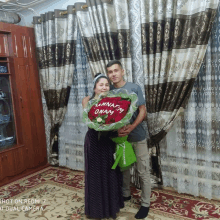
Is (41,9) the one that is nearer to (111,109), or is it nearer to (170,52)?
(170,52)

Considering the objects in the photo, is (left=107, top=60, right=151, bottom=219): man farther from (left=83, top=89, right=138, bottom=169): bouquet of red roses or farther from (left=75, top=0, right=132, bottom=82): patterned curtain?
(left=75, top=0, right=132, bottom=82): patterned curtain

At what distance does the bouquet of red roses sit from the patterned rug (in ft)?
2.07

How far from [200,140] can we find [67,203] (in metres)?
1.57

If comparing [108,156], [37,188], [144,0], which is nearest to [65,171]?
[37,188]

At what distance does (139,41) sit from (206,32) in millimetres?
714

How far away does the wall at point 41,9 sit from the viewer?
122 inches

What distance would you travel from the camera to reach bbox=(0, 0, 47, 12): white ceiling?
10.4ft

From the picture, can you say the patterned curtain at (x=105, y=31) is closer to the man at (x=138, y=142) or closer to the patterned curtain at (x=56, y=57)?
the patterned curtain at (x=56, y=57)

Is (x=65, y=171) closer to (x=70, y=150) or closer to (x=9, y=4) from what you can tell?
(x=70, y=150)

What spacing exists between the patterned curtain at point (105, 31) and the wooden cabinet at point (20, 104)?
101cm

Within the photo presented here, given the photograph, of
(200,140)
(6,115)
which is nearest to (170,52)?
(200,140)

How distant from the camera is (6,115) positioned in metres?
3.18

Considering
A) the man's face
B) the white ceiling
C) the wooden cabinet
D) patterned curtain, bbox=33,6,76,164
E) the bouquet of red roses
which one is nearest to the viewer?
the bouquet of red roses

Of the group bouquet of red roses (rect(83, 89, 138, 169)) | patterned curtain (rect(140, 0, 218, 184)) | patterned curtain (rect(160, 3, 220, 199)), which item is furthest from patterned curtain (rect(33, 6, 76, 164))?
patterned curtain (rect(160, 3, 220, 199))
